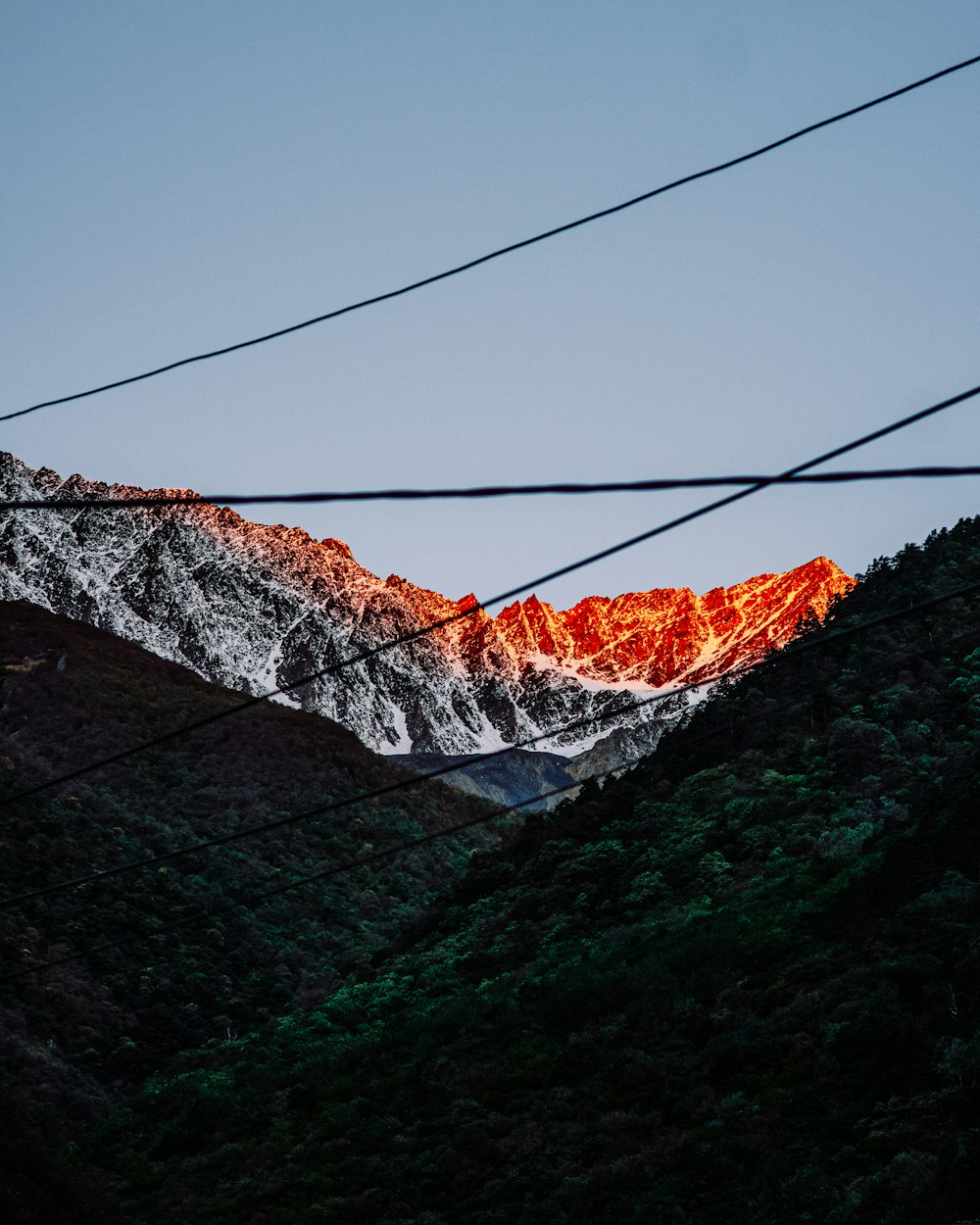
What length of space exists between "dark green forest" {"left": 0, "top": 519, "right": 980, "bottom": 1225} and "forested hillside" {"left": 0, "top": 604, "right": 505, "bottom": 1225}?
210 millimetres

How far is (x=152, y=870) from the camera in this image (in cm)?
4091

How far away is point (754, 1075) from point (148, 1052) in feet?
55.0

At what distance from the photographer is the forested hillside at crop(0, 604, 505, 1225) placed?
3089 cm

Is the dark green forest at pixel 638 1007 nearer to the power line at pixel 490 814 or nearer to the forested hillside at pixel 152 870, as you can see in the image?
the forested hillside at pixel 152 870

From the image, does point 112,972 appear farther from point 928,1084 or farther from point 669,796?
point 928,1084

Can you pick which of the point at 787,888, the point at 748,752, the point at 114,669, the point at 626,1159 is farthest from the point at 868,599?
the point at 114,669

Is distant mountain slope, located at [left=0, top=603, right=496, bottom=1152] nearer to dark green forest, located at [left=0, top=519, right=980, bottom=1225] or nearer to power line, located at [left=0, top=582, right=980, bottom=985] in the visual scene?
dark green forest, located at [left=0, top=519, right=980, bottom=1225]

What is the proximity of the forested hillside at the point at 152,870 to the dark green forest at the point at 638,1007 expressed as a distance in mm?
210

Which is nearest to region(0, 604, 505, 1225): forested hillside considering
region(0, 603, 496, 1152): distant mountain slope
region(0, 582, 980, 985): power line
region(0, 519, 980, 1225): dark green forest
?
region(0, 603, 496, 1152): distant mountain slope

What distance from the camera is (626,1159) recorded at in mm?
18625

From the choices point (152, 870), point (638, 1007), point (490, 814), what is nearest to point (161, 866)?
point (152, 870)

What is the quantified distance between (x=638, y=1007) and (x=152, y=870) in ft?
70.2

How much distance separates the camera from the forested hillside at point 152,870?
30891mm

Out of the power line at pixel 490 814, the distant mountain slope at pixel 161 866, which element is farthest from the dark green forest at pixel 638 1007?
the power line at pixel 490 814
